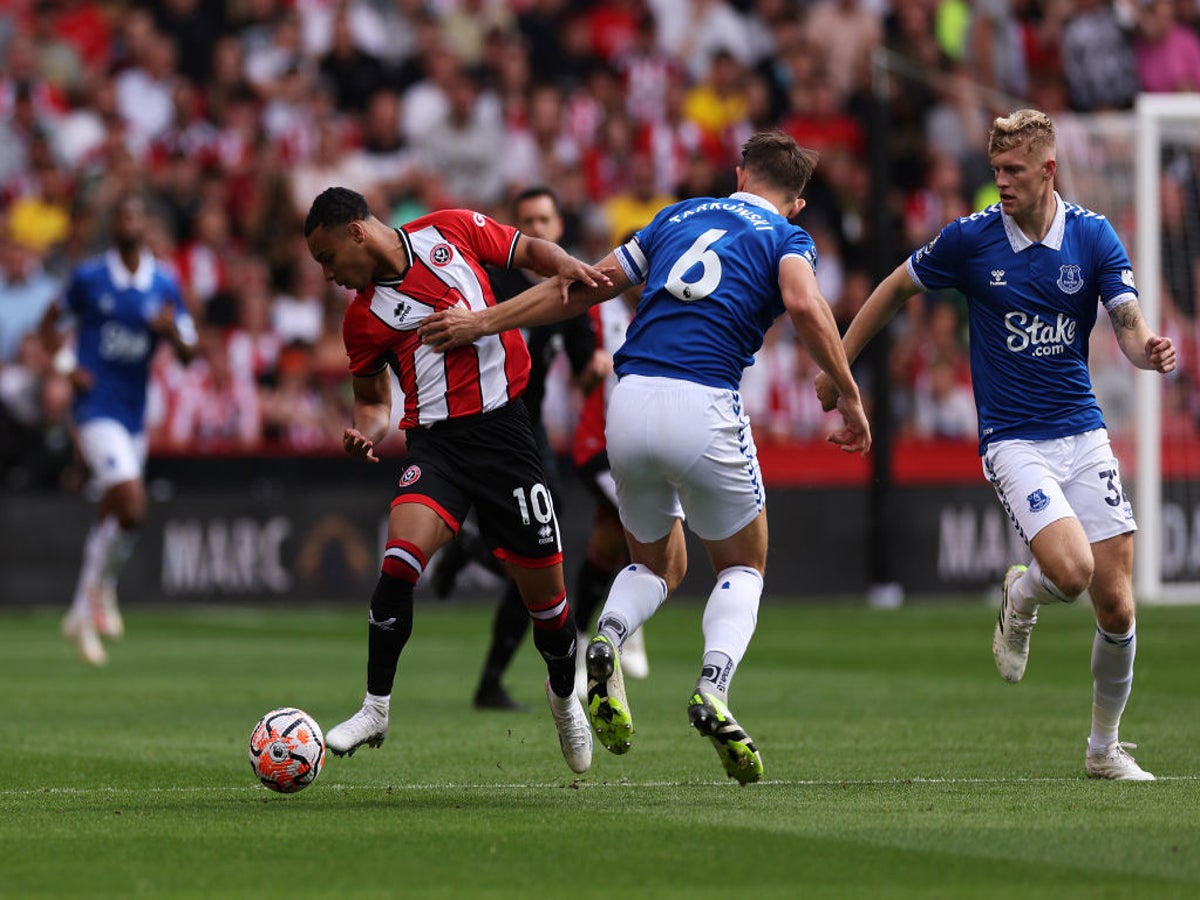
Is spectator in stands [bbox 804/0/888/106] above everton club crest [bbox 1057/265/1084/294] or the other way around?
above

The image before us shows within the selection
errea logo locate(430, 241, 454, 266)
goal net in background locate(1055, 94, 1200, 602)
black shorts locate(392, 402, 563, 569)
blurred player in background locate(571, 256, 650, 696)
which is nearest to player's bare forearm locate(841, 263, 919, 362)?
black shorts locate(392, 402, 563, 569)

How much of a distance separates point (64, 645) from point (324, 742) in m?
9.18

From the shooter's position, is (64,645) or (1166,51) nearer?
(64,645)

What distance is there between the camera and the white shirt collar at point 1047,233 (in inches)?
333

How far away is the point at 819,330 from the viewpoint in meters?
7.55

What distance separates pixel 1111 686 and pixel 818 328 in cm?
203

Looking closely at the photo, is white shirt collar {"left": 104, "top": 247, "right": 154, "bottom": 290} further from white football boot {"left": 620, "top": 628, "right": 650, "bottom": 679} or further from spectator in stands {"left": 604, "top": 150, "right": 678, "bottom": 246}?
spectator in stands {"left": 604, "top": 150, "right": 678, "bottom": 246}

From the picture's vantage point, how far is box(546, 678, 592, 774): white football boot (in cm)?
821

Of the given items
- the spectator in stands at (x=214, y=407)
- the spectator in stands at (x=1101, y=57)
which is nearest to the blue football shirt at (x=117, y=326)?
the spectator in stands at (x=214, y=407)

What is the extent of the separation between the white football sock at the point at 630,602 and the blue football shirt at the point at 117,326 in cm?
827

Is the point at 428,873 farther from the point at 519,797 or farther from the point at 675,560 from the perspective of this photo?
the point at 675,560

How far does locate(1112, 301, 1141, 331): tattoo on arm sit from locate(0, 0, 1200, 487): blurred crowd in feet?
40.1

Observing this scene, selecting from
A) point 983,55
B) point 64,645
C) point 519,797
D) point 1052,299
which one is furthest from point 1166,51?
point 519,797

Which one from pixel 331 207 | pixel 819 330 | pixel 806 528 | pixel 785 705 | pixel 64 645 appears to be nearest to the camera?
pixel 819 330
